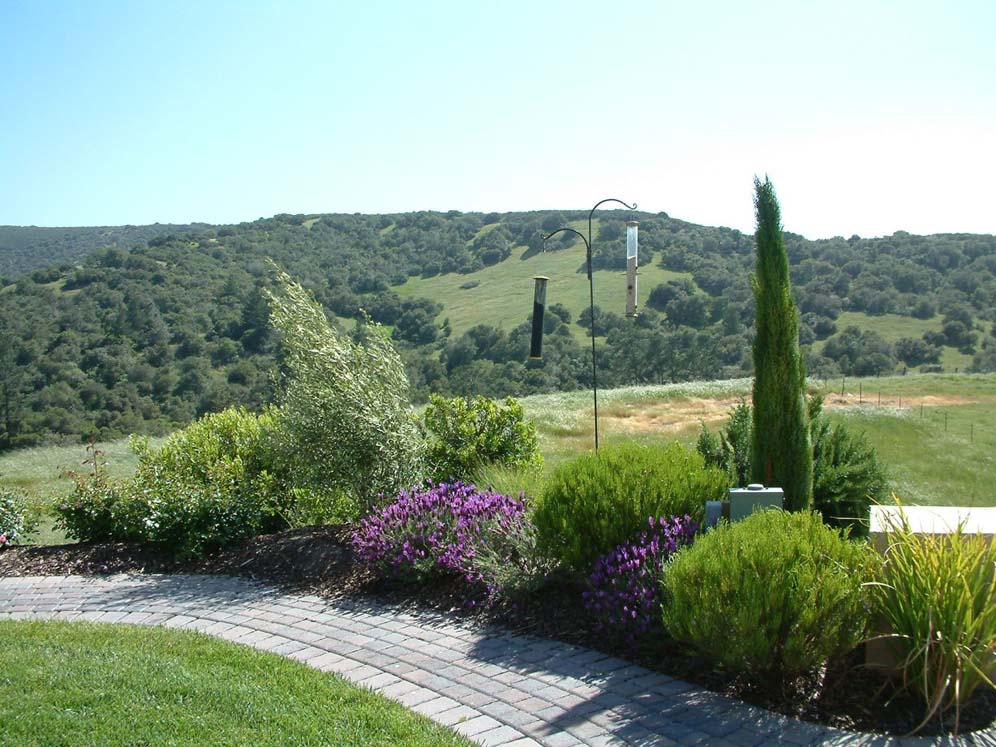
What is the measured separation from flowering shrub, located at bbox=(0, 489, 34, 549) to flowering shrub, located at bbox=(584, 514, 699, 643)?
6089mm

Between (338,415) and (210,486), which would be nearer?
(338,415)

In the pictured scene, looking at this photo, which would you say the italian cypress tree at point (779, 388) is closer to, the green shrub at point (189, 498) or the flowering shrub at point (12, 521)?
the green shrub at point (189, 498)

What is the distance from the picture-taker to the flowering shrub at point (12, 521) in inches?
345

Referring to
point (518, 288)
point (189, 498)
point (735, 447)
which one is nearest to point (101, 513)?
point (189, 498)

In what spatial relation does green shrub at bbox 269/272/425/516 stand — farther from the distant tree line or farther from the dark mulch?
the distant tree line

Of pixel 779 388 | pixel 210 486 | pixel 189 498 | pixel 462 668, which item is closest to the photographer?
pixel 462 668

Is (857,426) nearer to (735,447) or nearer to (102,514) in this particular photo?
(735,447)

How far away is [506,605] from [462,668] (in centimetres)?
101

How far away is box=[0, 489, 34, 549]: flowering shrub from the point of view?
8.76 m

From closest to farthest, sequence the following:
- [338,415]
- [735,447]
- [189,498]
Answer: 1. [338,415]
2. [189,498]
3. [735,447]

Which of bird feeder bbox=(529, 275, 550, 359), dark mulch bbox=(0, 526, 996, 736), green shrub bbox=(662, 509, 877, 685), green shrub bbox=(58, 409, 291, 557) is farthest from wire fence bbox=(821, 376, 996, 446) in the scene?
green shrub bbox=(662, 509, 877, 685)

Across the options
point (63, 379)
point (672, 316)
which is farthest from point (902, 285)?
point (63, 379)

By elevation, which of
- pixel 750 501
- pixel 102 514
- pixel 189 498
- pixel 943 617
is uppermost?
pixel 750 501

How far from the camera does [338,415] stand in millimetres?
8109
